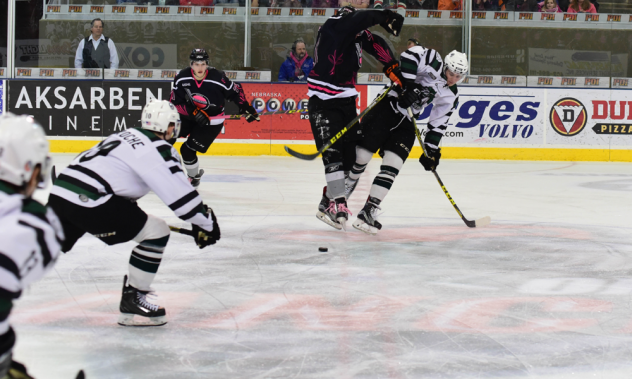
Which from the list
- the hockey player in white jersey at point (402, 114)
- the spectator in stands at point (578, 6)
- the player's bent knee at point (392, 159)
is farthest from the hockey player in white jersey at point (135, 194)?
the spectator in stands at point (578, 6)

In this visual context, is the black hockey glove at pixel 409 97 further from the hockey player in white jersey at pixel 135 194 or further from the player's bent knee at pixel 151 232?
the player's bent knee at pixel 151 232

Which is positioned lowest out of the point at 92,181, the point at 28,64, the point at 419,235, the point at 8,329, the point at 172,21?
the point at 419,235

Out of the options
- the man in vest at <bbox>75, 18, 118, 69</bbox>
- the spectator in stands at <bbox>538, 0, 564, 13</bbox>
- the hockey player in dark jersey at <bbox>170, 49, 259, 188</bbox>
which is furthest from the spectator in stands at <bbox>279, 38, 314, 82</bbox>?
the hockey player in dark jersey at <bbox>170, 49, 259, 188</bbox>

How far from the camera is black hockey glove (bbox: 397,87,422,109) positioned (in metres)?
4.49

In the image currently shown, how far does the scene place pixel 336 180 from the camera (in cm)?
451

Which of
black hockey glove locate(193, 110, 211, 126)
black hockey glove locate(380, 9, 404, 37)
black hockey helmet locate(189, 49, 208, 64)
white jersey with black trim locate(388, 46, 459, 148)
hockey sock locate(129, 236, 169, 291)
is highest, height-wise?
black hockey glove locate(380, 9, 404, 37)

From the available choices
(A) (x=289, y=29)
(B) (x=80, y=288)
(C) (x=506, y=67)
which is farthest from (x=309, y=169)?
(B) (x=80, y=288)

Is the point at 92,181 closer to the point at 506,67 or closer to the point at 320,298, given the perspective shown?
the point at 320,298

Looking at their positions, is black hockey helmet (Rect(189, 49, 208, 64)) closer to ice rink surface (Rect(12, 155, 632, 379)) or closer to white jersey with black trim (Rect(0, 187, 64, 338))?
ice rink surface (Rect(12, 155, 632, 379))

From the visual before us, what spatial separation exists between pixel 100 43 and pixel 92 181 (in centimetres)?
Answer: 763

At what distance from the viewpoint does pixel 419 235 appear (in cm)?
451

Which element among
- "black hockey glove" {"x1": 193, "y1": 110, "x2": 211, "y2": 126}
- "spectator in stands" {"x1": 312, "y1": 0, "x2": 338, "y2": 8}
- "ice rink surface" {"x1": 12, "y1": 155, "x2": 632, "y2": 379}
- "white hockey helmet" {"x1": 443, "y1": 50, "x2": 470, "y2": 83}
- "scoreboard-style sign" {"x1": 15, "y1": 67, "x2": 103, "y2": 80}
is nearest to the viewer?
"ice rink surface" {"x1": 12, "y1": 155, "x2": 632, "y2": 379}

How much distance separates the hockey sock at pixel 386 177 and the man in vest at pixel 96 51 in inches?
229

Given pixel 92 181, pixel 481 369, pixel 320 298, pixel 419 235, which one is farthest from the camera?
pixel 419 235
